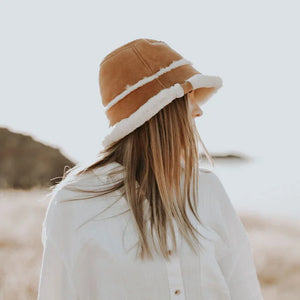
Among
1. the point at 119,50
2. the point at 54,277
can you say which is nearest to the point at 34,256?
the point at 54,277

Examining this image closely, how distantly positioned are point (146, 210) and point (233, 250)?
54 cm

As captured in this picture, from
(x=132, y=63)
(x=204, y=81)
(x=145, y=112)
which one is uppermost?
(x=132, y=63)

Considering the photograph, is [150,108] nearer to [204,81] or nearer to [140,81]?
[140,81]

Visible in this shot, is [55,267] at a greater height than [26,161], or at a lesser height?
lesser

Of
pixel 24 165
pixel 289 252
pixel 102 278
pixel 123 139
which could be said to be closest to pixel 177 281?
pixel 102 278

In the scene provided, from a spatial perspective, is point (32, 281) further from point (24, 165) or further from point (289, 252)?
point (24, 165)

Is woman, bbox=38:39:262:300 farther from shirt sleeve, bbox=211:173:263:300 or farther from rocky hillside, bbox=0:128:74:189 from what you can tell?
rocky hillside, bbox=0:128:74:189

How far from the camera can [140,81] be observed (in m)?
2.39

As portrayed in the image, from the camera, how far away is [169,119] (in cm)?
235

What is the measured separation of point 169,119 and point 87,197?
0.53m

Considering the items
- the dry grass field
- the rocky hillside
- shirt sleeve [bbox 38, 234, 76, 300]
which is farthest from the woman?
the rocky hillside

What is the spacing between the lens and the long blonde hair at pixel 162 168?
224cm

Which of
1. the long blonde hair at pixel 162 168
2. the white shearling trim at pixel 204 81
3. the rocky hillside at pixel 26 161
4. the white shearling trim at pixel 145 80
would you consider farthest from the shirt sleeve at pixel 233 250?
the rocky hillside at pixel 26 161

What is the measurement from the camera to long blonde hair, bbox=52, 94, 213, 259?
224cm
